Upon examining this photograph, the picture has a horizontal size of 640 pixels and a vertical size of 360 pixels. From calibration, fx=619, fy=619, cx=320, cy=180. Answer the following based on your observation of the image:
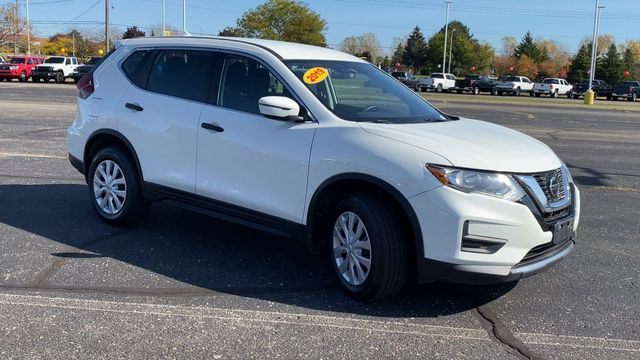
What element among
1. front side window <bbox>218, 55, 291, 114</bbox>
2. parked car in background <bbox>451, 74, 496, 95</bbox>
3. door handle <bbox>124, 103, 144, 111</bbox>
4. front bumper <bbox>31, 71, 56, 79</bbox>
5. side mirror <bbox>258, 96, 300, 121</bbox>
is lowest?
door handle <bbox>124, 103, 144, 111</bbox>

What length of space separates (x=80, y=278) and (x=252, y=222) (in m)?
1.38

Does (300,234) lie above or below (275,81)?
below

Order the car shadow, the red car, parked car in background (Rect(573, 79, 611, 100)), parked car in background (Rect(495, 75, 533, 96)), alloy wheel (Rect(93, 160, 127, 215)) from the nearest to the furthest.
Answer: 1. the car shadow
2. alloy wheel (Rect(93, 160, 127, 215))
3. the red car
4. parked car in background (Rect(573, 79, 611, 100))
5. parked car in background (Rect(495, 75, 533, 96))

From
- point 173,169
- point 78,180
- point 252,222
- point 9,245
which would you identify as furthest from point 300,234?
point 78,180

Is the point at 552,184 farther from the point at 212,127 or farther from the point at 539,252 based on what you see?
the point at 212,127

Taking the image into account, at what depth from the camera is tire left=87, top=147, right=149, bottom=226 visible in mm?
5918

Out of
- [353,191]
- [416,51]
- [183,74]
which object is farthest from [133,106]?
[416,51]

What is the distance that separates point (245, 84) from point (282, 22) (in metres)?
73.9

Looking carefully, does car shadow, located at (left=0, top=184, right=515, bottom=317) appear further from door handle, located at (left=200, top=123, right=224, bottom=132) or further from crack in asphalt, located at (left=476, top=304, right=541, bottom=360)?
door handle, located at (left=200, top=123, right=224, bottom=132)

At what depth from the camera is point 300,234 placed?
465cm

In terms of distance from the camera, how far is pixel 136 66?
605cm

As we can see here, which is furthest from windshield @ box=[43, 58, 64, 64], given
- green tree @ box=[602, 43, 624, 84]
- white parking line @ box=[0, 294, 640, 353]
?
green tree @ box=[602, 43, 624, 84]

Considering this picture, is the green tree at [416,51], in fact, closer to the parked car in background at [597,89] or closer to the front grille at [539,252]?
the parked car in background at [597,89]

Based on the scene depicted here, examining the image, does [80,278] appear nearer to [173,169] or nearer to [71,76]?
[173,169]
